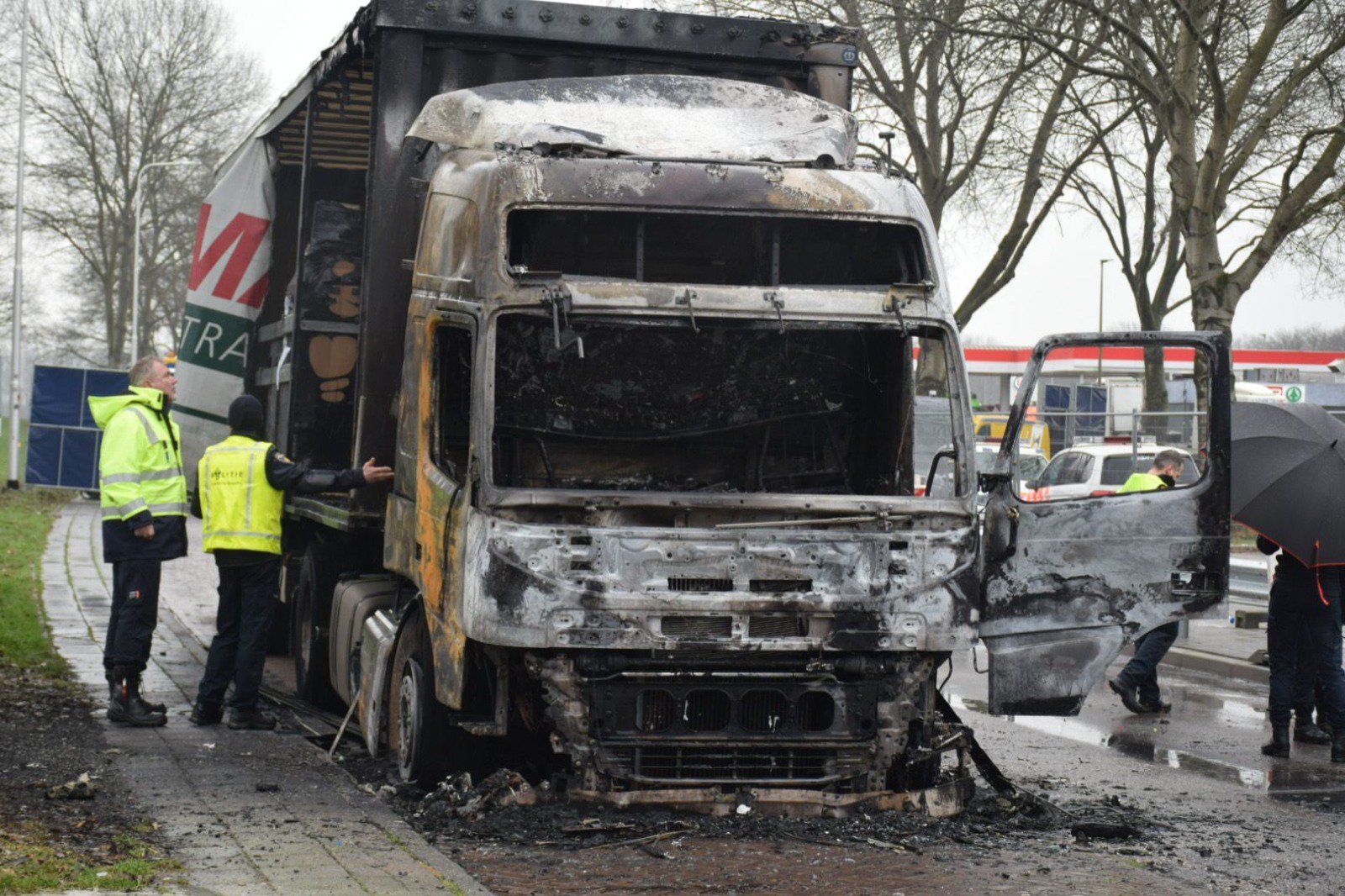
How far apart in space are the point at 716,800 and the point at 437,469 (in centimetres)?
189

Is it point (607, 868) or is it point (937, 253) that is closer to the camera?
point (607, 868)

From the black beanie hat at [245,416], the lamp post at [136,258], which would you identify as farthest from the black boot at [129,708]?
the lamp post at [136,258]

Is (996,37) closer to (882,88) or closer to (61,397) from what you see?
(882,88)

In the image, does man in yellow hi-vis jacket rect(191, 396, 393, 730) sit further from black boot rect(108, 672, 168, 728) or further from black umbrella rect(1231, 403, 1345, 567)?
black umbrella rect(1231, 403, 1345, 567)

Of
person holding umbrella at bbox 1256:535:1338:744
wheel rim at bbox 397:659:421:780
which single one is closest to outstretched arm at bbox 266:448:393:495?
wheel rim at bbox 397:659:421:780

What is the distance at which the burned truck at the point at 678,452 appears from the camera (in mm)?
7160

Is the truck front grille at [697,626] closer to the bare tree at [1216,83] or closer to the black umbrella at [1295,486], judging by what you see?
the black umbrella at [1295,486]

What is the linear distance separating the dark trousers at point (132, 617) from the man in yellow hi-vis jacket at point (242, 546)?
36 centimetres

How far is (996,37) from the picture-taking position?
19.1 m

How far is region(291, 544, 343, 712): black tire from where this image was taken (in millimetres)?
10734

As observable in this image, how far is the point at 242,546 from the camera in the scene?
10.1 meters

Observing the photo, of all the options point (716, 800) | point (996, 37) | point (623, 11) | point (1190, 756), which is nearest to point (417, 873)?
point (716, 800)

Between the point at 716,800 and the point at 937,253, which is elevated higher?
the point at 937,253

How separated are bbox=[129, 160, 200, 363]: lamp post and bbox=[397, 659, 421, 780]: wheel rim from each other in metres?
39.7
